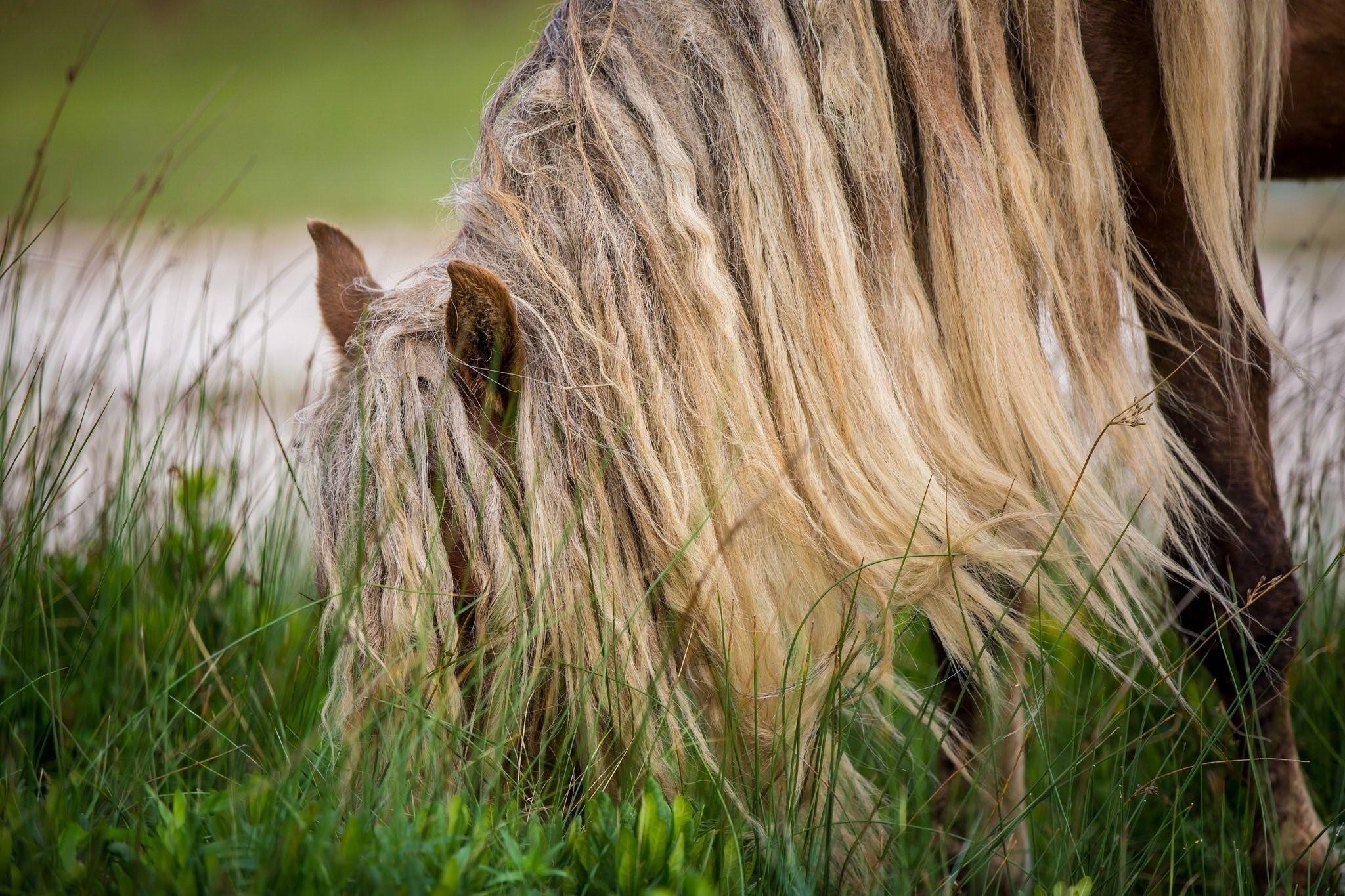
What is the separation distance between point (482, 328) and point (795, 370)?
18.2 inches

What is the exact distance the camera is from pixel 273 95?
12836 millimetres

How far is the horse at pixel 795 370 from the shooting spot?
133 centimetres

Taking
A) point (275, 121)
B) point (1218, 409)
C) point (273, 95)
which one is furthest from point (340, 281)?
point (273, 95)

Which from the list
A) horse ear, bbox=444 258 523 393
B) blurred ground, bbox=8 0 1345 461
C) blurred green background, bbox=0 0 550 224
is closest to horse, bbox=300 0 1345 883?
horse ear, bbox=444 258 523 393

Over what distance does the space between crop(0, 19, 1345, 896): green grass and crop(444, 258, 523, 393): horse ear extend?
43cm

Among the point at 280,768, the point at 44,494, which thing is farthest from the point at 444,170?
the point at 280,768

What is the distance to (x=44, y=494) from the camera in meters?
1.83

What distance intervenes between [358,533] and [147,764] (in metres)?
0.57

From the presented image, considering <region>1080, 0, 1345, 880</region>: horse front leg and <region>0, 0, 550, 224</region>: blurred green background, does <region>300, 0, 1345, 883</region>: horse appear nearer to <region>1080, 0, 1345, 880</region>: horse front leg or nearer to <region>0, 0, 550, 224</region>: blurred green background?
<region>1080, 0, 1345, 880</region>: horse front leg

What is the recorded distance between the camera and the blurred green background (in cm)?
1001

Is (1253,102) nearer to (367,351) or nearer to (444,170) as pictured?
(367,351)

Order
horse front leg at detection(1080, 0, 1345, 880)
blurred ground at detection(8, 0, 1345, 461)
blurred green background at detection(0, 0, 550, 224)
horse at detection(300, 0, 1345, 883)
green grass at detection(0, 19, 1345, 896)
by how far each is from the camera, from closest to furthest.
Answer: green grass at detection(0, 19, 1345, 896) → horse at detection(300, 0, 1345, 883) → horse front leg at detection(1080, 0, 1345, 880) → blurred ground at detection(8, 0, 1345, 461) → blurred green background at detection(0, 0, 550, 224)

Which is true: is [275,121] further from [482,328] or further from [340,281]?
[482,328]

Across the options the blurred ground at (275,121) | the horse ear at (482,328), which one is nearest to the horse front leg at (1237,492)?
the horse ear at (482,328)
